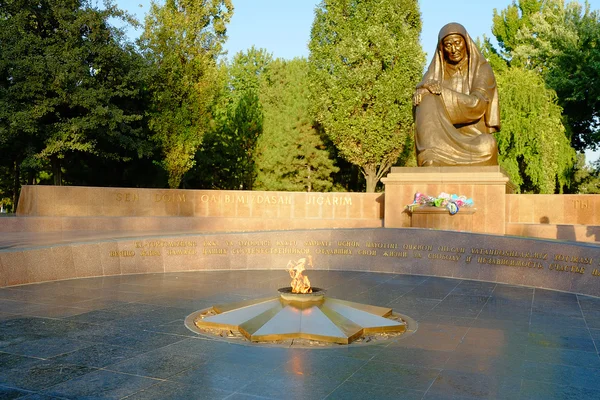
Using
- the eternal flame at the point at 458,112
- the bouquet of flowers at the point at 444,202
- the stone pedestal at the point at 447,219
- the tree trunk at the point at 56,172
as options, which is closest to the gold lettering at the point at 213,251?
the bouquet of flowers at the point at 444,202

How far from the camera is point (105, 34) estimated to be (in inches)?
918

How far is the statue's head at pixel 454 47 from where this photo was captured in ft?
46.1

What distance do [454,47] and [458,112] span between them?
1.68 meters

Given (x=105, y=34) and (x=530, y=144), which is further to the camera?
(x=530, y=144)

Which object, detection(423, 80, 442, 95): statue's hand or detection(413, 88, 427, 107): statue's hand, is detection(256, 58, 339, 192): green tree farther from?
detection(423, 80, 442, 95): statue's hand

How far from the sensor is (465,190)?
44.2ft

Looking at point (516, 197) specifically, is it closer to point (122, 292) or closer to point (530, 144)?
point (122, 292)

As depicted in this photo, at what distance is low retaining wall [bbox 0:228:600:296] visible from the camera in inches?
377

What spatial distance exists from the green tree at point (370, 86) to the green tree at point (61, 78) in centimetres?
1052

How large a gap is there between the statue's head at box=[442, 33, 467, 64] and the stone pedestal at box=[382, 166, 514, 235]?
10.0ft

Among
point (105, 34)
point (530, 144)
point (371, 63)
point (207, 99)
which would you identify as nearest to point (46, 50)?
point (105, 34)

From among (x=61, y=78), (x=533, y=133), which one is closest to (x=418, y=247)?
(x=61, y=78)

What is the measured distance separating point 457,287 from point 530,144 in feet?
70.3

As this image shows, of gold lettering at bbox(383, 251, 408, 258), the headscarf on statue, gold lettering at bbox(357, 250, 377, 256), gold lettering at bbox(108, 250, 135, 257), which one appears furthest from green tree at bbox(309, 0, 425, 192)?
gold lettering at bbox(108, 250, 135, 257)
